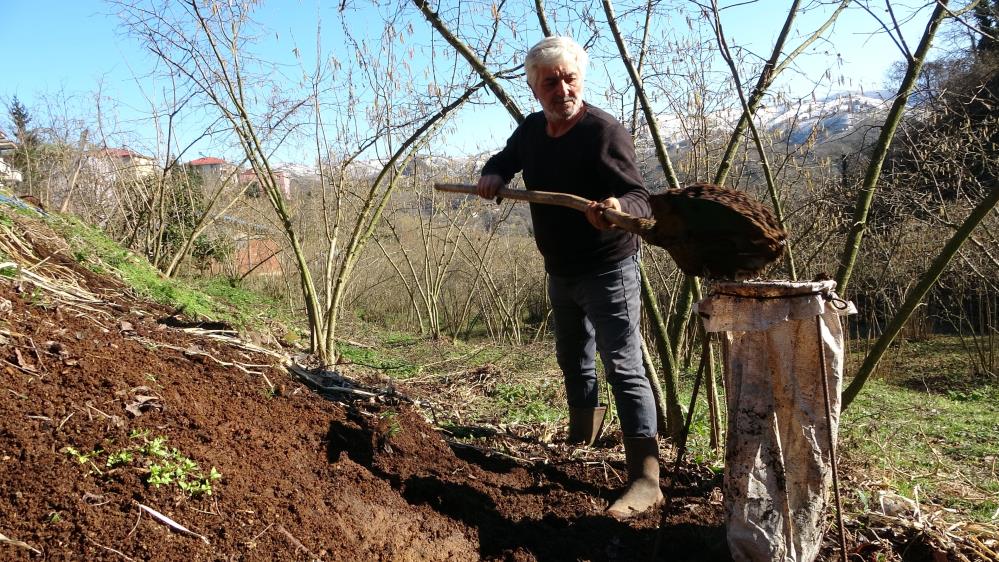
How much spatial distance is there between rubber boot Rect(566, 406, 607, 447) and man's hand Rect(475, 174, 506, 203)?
111 cm

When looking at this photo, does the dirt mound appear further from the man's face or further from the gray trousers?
the man's face

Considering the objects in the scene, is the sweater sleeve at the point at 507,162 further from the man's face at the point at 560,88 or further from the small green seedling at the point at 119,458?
the small green seedling at the point at 119,458

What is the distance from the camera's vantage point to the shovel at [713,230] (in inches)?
76.4

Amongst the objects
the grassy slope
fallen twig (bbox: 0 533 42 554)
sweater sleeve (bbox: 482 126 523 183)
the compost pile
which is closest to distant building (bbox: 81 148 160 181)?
the grassy slope

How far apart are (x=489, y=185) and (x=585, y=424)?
3.99 feet

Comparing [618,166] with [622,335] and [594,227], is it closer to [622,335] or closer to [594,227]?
[594,227]

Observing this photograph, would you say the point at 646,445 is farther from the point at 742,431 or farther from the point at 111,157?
the point at 111,157

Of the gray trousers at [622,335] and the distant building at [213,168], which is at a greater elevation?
the distant building at [213,168]

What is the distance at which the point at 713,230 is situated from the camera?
6.43 ft

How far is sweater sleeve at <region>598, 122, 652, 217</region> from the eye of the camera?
237 cm

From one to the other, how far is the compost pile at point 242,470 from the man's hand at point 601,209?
0.91 meters

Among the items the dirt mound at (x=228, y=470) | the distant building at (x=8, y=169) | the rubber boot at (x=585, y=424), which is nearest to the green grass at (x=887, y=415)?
the rubber boot at (x=585, y=424)

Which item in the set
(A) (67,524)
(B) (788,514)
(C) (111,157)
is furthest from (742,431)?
(C) (111,157)

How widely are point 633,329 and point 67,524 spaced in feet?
6.20
